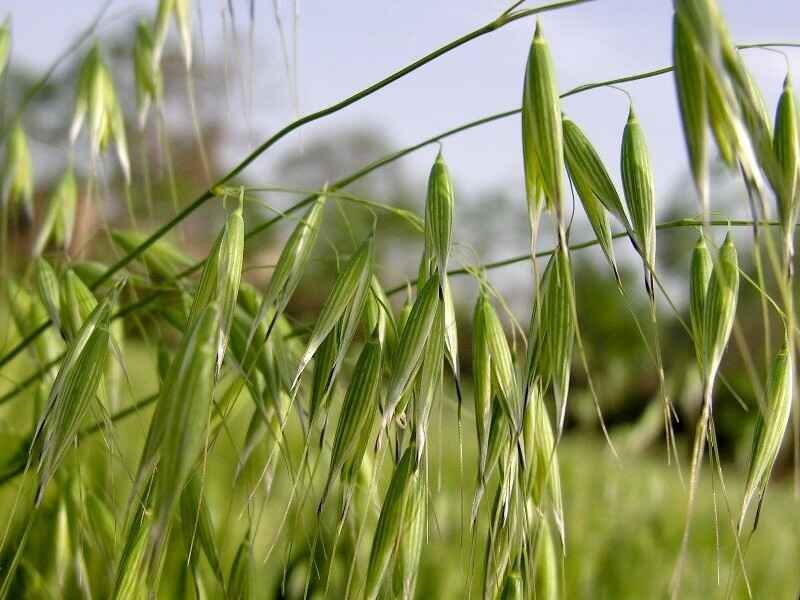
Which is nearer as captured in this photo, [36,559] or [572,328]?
[572,328]

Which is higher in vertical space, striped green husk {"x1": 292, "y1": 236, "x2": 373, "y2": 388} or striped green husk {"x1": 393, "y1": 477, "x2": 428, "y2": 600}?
striped green husk {"x1": 292, "y1": 236, "x2": 373, "y2": 388}

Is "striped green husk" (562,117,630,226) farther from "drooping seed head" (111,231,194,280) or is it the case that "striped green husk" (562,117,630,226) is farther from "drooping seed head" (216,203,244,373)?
"drooping seed head" (111,231,194,280)

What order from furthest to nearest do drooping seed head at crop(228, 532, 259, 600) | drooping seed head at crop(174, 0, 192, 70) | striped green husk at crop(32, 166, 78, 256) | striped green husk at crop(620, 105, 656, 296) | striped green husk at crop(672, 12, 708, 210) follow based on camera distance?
striped green husk at crop(32, 166, 78, 256), drooping seed head at crop(174, 0, 192, 70), drooping seed head at crop(228, 532, 259, 600), striped green husk at crop(620, 105, 656, 296), striped green husk at crop(672, 12, 708, 210)

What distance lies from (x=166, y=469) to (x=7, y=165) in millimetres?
555

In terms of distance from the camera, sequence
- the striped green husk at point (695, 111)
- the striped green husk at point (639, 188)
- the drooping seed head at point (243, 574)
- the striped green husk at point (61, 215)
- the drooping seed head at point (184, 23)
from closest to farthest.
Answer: the striped green husk at point (695, 111) < the striped green husk at point (639, 188) < the drooping seed head at point (243, 574) < the drooping seed head at point (184, 23) < the striped green husk at point (61, 215)

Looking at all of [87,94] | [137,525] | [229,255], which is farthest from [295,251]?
[87,94]

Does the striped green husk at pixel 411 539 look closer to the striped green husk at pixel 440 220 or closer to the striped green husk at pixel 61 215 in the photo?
the striped green husk at pixel 440 220

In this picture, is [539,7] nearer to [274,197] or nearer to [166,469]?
[166,469]

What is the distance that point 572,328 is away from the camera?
1.30 ft

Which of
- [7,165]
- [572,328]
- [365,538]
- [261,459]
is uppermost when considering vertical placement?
[7,165]

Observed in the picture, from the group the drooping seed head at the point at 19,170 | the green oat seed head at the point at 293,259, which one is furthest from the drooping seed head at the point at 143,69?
the green oat seed head at the point at 293,259

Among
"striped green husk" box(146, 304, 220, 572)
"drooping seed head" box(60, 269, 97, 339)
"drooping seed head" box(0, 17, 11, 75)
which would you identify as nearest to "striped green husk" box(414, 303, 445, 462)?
"striped green husk" box(146, 304, 220, 572)

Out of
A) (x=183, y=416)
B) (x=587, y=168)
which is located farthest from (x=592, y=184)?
(x=183, y=416)

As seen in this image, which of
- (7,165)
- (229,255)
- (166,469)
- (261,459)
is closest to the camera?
(166,469)
